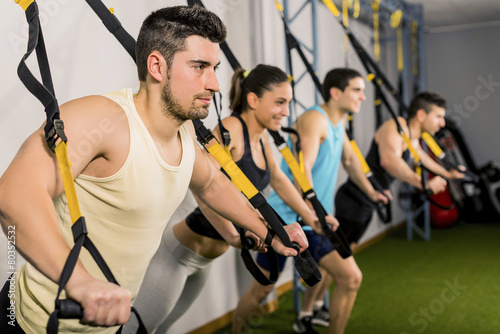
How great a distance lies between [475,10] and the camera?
654cm

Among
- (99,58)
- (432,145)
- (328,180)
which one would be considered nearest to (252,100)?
(99,58)

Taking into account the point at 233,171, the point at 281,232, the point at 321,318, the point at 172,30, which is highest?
the point at 172,30

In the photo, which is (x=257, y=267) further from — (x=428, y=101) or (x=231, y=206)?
(x=428, y=101)

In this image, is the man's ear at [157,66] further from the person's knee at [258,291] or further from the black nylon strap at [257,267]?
the person's knee at [258,291]

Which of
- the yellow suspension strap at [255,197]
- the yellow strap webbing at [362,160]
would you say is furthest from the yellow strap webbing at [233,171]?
the yellow strap webbing at [362,160]

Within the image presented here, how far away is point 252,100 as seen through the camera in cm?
253

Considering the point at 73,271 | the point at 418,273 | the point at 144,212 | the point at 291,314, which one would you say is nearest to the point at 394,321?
the point at 291,314

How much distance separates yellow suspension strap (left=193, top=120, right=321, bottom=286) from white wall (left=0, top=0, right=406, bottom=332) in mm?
774

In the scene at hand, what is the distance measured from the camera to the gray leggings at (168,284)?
224cm

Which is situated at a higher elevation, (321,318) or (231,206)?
(231,206)

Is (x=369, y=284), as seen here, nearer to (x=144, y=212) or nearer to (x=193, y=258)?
(x=193, y=258)

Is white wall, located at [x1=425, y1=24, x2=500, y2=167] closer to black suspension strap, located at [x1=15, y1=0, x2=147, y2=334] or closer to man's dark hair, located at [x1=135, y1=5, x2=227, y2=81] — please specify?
man's dark hair, located at [x1=135, y1=5, x2=227, y2=81]

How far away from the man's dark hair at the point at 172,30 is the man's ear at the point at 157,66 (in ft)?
0.04

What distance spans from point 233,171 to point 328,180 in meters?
1.55
